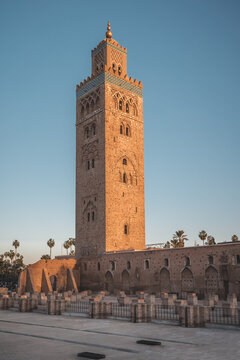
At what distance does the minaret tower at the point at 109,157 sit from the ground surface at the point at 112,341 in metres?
21.8

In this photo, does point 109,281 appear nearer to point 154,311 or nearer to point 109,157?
point 109,157

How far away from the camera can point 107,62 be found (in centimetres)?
3941

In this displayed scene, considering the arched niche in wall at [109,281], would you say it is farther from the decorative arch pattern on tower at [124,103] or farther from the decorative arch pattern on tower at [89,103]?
the decorative arch pattern on tower at [89,103]

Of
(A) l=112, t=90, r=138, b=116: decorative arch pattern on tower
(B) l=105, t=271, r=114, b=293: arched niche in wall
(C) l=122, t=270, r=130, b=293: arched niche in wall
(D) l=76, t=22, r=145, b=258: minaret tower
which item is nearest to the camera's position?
(C) l=122, t=270, r=130, b=293: arched niche in wall

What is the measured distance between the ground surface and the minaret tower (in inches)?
859

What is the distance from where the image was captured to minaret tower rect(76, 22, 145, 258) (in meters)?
35.4

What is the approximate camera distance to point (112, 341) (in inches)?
371

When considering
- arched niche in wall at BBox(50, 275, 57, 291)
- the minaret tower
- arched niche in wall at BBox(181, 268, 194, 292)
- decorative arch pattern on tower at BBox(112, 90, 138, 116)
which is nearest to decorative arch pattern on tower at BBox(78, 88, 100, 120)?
the minaret tower

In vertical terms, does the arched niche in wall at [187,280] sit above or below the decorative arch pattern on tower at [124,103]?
below

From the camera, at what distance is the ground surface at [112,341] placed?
7746 millimetres

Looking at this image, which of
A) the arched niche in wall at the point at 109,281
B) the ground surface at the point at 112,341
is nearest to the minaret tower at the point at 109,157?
the arched niche in wall at the point at 109,281

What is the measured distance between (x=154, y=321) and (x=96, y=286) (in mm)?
20227

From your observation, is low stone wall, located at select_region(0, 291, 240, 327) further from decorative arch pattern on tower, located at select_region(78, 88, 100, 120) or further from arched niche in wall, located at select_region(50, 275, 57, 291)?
decorative arch pattern on tower, located at select_region(78, 88, 100, 120)

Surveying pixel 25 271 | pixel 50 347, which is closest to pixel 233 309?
pixel 50 347
